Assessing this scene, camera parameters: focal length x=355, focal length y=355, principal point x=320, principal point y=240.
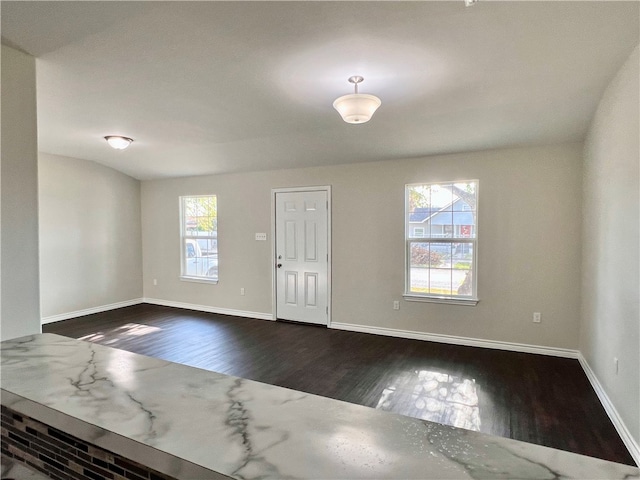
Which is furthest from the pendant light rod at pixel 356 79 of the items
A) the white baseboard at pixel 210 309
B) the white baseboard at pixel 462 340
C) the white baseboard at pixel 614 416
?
the white baseboard at pixel 210 309

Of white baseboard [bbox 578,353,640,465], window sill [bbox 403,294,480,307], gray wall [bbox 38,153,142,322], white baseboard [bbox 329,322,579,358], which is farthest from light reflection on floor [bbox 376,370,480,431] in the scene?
gray wall [bbox 38,153,142,322]

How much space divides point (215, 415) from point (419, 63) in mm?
2460

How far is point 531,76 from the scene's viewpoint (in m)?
2.59

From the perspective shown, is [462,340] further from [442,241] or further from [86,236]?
[86,236]

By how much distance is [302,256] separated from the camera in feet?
17.2

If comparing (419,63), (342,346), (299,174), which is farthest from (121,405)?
(299,174)

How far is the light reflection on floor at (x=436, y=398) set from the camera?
104 inches

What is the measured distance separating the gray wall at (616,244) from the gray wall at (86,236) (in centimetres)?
656

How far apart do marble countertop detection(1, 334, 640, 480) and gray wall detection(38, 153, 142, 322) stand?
5.24 m

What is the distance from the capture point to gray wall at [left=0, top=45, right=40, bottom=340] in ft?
7.06

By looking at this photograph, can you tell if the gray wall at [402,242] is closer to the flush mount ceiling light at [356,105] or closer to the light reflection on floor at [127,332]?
the light reflection on floor at [127,332]

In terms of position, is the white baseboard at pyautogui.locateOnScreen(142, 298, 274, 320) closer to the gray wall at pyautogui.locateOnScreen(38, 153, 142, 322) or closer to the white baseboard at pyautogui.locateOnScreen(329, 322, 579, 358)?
the gray wall at pyautogui.locateOnScreen(38, 153, 142, 322)

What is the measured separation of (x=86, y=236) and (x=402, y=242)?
494cm

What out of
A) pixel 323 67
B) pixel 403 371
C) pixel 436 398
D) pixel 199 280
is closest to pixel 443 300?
pixel 403 371
